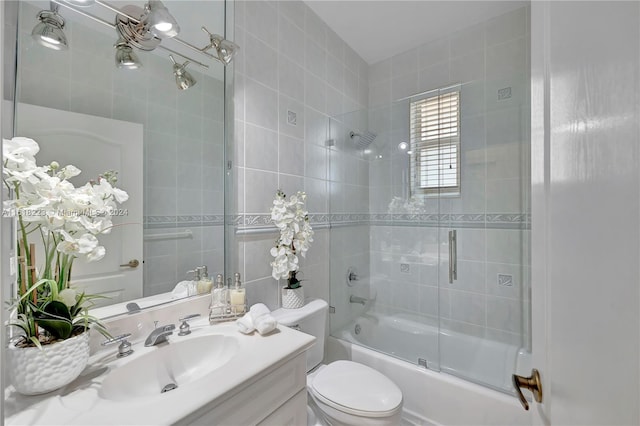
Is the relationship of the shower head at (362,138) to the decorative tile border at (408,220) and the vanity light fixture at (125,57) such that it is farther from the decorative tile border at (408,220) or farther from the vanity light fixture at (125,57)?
the vanity light fixture at (125,57)

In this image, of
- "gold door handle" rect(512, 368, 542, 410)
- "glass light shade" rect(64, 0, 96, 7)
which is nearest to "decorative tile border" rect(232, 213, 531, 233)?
"glass light shade" rect(64, 0, 96, 7)

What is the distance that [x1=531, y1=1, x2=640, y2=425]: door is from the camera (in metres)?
0.29

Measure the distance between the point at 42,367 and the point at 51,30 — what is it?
1006mm

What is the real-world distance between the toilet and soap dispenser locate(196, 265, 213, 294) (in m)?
0.40

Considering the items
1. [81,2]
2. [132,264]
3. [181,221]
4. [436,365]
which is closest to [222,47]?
[81,2]

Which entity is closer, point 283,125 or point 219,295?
point 219,295

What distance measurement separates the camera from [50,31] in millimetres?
863

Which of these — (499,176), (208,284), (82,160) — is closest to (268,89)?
(82,160)

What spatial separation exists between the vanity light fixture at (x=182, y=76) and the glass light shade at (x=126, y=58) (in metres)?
0.15

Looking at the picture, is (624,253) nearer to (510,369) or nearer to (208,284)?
(208,284)

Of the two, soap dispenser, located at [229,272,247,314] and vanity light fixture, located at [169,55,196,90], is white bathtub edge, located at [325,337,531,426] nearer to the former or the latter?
soap dispenser, located at [229,272,247,314]

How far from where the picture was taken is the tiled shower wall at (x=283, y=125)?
1463 mm

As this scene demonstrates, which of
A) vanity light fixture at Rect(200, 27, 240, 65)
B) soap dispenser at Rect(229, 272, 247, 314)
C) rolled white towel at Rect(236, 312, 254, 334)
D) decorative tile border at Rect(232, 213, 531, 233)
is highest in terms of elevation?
vanity light fixture at Rect(200, 27, 240, 65)

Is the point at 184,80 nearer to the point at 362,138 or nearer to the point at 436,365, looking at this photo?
the point at 362,138
